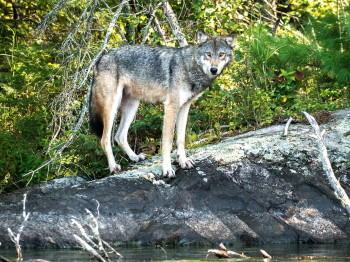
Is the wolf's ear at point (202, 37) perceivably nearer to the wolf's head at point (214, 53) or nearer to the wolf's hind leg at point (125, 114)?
the wolf's head at point (214, 53)

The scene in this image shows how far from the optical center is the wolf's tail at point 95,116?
5980 mm

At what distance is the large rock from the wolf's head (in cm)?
104

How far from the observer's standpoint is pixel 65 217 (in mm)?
4402

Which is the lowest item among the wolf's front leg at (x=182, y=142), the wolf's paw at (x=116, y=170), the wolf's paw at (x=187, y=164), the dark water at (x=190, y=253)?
the dark water at (x=190, y=253)

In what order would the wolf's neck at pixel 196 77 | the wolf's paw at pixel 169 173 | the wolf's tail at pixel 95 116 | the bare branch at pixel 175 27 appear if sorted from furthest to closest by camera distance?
the bare branch at pixel 175 27 < the wolf's tail at pixel 95 116 < the wolf's neck at pixel 196 77 < the wolf's paw at pixel 169 173

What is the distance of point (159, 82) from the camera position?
5.73 metres

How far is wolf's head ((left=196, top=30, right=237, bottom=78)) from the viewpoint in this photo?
532cm

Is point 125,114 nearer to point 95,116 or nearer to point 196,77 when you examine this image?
point 95,116

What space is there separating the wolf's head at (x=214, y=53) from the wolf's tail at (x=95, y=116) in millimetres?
1550

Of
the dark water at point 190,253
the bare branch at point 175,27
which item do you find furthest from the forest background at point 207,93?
the dark water at point 190,253

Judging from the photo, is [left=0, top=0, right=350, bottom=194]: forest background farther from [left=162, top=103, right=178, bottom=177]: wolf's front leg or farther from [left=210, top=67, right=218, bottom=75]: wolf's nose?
[left=210, top=67, right=218, bottom=75]: wolf's nose

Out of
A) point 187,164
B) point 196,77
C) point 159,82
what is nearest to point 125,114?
point 159,82

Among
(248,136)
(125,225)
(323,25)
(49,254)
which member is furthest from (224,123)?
(49,254)

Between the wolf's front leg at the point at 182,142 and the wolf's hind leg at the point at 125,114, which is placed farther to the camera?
the wolf's hind leg at the point at 125,114
